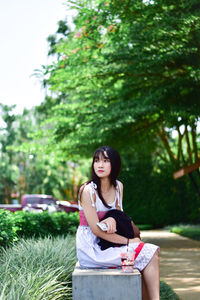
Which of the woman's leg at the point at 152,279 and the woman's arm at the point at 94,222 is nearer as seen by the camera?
the woman's leg at the point at 152,279

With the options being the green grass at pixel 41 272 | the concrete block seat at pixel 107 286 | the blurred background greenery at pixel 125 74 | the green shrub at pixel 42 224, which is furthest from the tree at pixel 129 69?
the concrete block seat at pixel 107 286

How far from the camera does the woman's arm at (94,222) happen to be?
405 centimetres

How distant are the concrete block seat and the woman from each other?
203mm

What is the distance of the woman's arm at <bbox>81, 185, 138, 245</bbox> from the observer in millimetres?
4051

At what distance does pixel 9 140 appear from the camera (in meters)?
41.1

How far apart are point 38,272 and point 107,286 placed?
1.20m

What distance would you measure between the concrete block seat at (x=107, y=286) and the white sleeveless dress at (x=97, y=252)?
0.22 m

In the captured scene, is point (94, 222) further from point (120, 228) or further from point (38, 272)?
point (38, 272)

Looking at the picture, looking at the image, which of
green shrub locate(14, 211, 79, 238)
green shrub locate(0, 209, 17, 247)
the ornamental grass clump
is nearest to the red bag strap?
the ornamental grass clump

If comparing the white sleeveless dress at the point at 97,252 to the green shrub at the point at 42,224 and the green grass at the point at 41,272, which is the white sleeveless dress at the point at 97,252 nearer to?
the green grass at the point at 41,272

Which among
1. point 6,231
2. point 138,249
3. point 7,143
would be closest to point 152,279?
point 138,249

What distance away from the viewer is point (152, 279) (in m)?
3.86

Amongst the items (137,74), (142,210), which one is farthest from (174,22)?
(142,210)

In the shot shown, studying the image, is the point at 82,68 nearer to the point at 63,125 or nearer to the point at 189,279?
the point at 63,125
